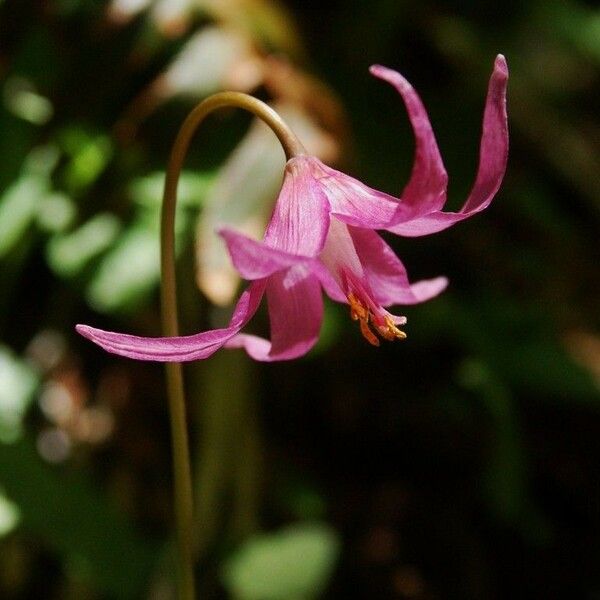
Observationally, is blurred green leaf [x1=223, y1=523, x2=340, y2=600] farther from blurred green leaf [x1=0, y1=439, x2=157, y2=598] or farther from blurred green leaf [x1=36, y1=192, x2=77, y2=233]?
blurred green leaf [x1=36, y1=192, x2=77, y2=233]

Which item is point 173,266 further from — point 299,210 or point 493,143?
point 493,143

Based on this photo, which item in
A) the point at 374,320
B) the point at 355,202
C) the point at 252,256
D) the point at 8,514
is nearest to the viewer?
the point at 252,256

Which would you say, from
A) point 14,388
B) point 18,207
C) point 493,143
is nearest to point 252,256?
point 493,143

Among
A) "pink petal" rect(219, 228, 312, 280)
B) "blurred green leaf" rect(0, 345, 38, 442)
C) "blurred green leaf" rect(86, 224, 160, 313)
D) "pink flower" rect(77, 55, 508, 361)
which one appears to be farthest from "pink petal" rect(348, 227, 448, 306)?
"blurred green leaf" rect(0, 345, 38, 442)

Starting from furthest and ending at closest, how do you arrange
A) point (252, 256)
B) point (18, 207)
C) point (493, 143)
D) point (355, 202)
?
point (18, 207), point (355, 202), point (493, 143), point (252, 256)

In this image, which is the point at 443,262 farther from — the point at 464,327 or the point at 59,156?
the point at 59,156

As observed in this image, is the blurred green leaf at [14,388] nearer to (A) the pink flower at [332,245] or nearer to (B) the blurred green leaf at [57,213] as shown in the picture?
(B) the blurred green leaf at [57,213]

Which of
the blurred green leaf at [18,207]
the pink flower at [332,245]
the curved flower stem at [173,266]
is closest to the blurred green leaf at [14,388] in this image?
the blurred green leaf at [18,207]
